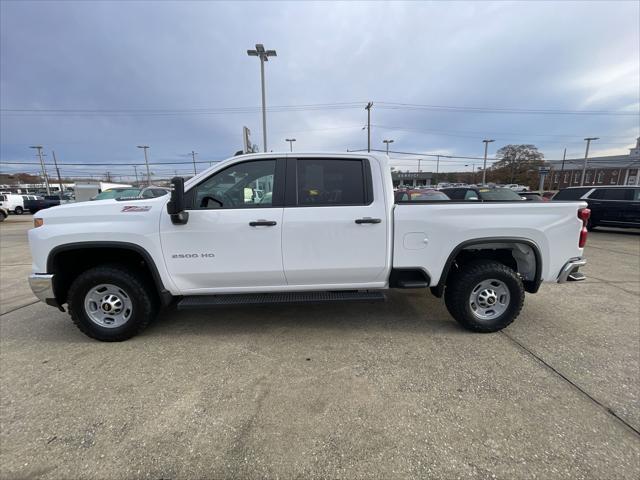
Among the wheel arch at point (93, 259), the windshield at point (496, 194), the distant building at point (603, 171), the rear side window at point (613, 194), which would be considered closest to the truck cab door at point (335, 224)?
the wheel arch at point (93, 259)

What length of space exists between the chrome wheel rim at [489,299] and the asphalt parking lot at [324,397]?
28 cm

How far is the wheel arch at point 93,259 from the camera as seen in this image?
121 inches

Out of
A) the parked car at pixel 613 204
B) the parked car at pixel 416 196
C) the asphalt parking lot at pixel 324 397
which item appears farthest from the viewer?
the parked car at pixel 613 204

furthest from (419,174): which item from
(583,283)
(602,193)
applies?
(583,283)

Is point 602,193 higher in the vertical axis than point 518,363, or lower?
higher

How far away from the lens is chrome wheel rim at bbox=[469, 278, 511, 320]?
11.2 feet

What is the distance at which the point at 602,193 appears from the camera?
11219 mm

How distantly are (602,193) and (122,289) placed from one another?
14794 mm

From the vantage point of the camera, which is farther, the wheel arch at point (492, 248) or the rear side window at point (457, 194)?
the rear side window at point (457, 194)

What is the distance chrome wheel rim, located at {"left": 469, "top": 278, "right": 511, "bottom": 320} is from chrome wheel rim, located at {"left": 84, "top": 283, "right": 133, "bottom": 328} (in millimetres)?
3687

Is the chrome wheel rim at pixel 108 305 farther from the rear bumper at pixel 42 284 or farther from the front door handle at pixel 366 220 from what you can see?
the front door handle at pixel 366 220

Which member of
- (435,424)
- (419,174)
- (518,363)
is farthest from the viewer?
(419,174)

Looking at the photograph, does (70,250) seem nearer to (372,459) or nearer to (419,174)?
(372,459)

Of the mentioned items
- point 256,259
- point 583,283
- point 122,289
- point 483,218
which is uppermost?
point 483,218
